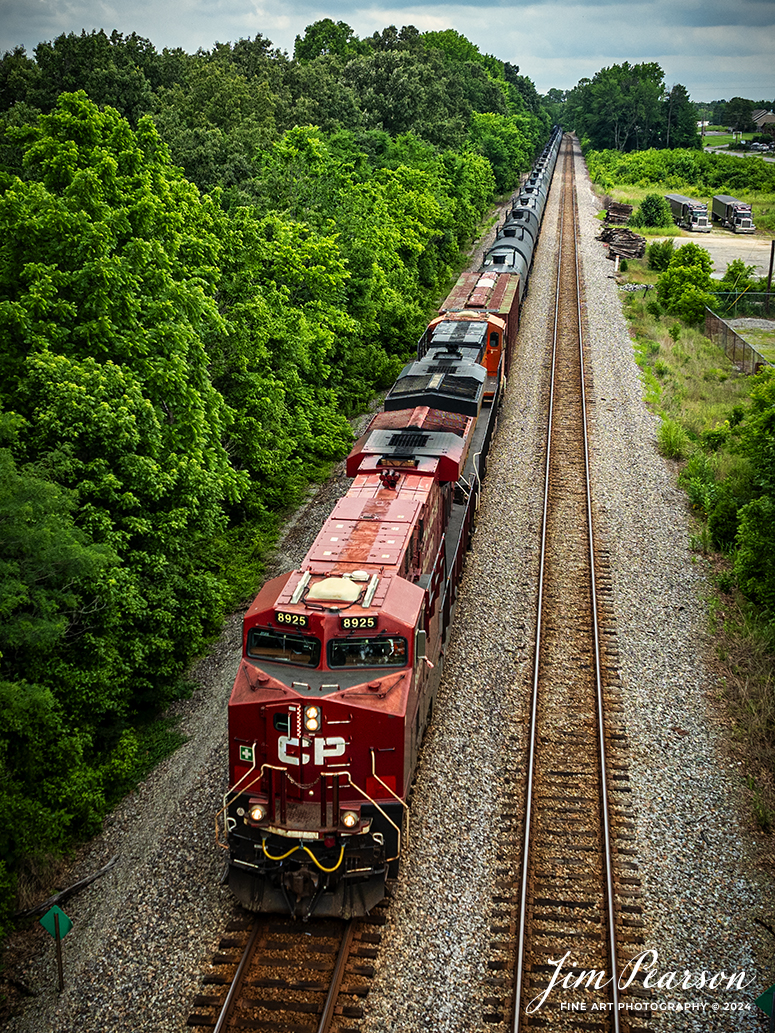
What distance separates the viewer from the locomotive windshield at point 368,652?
40.5 feet

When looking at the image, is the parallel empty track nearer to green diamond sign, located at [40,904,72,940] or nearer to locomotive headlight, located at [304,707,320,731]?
locomotive headlight, located at [304,707,320,731]

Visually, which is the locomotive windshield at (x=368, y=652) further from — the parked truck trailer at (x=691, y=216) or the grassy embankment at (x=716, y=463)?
the parked truck trailer at (x=691, y=216)

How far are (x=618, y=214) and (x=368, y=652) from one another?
72.4 metres

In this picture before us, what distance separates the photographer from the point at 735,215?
78.7m

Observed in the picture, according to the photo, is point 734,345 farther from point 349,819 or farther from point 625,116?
point 625,116

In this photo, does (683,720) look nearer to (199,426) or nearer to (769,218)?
(199,426)

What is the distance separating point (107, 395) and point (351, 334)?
70.1ft

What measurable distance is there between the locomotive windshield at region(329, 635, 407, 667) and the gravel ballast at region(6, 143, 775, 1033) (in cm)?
350

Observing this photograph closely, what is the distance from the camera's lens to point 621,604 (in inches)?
820

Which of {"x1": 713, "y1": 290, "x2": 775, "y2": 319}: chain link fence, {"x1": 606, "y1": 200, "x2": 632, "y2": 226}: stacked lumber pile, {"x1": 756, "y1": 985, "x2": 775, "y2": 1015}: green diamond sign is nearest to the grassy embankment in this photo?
{"x1": 713, "y1": 290, "x2": 775, "y2": 319}: chain link fence

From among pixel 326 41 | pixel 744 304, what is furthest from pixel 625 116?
pixel 744 304

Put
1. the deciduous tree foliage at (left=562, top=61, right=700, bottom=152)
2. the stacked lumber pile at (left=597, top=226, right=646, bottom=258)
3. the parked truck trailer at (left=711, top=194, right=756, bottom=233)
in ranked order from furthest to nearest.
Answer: the deciduous tree foliage at (left=562, top=61, right=700, bottom=152) → the parked truck trailer at (left=711, top=194, right=756, bottom=233) → the stacked lumber pile at (left=597, top=226, right=646, bottom=258)

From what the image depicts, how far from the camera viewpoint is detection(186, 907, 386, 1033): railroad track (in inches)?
428

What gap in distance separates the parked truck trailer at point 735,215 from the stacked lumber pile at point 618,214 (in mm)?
10655
